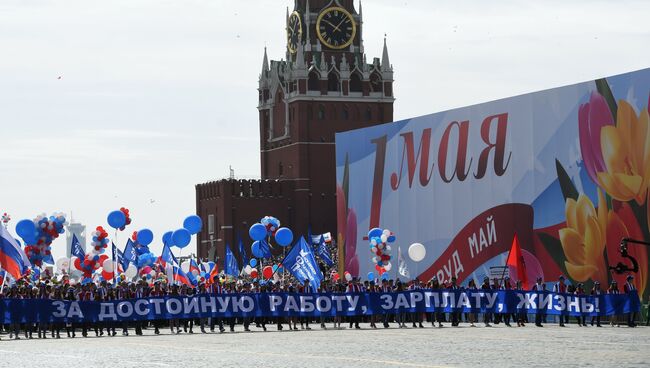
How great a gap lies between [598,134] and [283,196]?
88988mm

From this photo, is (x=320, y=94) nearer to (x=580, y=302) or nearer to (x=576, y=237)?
(x=576, y=237)

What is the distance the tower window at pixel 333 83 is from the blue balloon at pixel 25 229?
282 ft

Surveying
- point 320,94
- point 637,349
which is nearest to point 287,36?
point 320,94

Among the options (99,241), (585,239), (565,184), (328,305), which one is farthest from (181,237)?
(328,305)

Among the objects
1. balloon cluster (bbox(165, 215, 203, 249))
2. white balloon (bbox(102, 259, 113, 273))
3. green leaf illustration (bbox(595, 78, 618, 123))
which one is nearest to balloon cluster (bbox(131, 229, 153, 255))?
balloon cluster (bbox(165, 215, 203, 249))

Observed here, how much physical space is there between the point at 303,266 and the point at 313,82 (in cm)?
9674

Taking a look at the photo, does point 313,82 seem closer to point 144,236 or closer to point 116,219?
point 144,236

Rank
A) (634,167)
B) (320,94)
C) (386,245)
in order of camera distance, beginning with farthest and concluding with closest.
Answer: (320,94) < (386,245) < (634,167)

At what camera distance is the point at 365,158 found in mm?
78812

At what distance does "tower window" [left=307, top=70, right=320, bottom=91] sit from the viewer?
144m

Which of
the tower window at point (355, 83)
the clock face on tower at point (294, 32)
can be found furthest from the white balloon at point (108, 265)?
the clock face on tower at point (294, 32)

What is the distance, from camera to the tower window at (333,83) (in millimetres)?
144262

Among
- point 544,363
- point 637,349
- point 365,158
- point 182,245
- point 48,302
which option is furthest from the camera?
point 365,158

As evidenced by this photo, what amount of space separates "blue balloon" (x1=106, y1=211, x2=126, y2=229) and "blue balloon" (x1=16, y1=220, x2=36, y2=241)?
3.62 m
